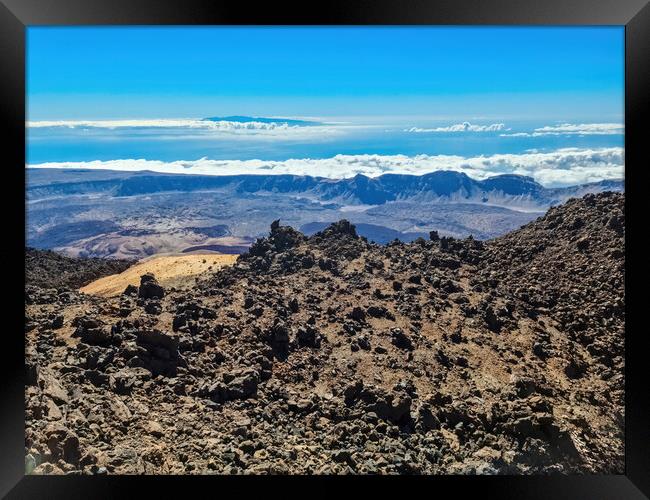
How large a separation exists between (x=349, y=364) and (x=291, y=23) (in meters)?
6.12

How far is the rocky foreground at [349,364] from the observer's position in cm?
969

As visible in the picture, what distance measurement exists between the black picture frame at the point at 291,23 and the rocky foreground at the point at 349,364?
132 centimetres

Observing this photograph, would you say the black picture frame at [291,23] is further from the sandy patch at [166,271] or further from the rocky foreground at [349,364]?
the sandy patch at [166,271]

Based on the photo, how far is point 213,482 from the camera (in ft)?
26.0

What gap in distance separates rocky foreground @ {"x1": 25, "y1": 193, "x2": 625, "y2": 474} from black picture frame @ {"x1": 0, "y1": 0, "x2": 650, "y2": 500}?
132 cm

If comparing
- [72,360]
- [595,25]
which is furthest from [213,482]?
[595,25]

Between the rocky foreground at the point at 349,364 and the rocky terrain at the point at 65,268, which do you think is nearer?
the rocky foreground at the point at 349,364

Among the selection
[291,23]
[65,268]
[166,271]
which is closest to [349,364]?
[291,23]

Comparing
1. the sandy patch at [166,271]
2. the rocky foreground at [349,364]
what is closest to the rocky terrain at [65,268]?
the sandy patch at [166,271]

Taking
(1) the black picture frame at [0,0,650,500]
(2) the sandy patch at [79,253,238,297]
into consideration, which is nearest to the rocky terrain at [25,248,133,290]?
(2) the sandy patch at [79,253,238,297]

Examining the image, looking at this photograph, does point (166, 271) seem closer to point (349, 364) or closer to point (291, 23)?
point (349, 364)

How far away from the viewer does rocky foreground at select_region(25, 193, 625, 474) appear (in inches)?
381
